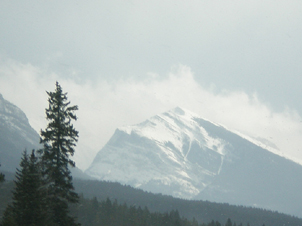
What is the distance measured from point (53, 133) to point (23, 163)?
772 centimetres

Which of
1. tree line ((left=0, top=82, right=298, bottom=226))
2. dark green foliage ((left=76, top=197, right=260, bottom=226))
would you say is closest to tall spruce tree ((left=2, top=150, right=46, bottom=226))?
tree line ((left=0, top=82, right=298, bottom=226))

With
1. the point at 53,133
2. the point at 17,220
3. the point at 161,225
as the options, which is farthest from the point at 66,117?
the point at 161,225

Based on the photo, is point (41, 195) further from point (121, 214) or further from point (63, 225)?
point (121, 214)

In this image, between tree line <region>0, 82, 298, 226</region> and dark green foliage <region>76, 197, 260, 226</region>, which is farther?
dark green foliage <region>76, 197, 260, 226</region>

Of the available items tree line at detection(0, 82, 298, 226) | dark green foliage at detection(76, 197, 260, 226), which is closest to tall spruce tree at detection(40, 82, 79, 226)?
tree line at detection(0, 82, 298, 226)

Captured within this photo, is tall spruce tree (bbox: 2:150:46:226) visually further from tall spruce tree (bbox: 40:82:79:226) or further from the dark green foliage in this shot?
the dark green foliage

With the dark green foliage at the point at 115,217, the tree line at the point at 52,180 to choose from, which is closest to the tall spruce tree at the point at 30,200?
the tree line at the point at 52,180

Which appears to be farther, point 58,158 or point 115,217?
point 115,217

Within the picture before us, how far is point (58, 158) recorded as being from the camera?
36.6m

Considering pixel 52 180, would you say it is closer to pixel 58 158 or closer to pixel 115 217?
pixel 58 158

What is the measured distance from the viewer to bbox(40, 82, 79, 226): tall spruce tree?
35.6 meters

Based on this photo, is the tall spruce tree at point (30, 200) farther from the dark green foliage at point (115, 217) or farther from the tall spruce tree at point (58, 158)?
the dark green foliage at point (115, 217)

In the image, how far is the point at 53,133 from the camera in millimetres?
36469

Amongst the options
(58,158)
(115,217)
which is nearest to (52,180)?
(58,158)
